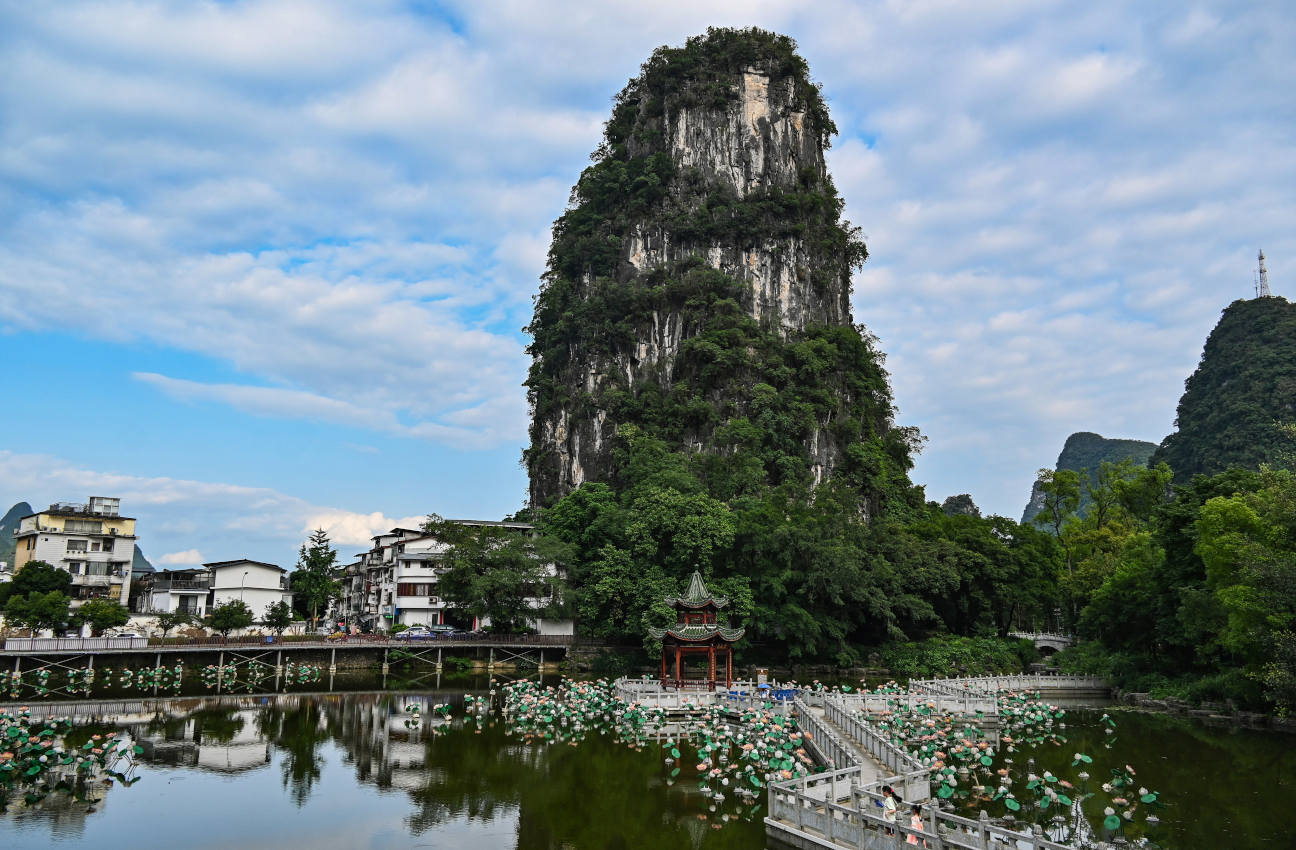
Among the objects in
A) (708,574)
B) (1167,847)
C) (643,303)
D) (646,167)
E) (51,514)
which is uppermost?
(646,167)

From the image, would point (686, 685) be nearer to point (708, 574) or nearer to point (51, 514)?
point (708, 574)

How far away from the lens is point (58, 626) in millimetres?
52812

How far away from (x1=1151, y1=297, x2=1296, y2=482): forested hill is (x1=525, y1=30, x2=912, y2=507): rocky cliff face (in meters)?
37.1

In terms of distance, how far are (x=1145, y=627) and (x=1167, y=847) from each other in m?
32.7

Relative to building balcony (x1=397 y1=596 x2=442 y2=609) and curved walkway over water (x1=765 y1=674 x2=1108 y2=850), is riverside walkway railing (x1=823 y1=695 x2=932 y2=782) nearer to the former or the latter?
curved walkway over water (x1=765 y1=674 x2=1108 y2=850)

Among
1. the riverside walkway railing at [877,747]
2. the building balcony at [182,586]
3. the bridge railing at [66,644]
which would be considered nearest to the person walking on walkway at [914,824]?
the riverside walkway railing at [877,747]

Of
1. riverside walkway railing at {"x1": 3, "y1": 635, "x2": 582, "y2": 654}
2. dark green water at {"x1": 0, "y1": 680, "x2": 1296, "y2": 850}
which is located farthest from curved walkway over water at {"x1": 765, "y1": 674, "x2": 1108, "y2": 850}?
riverside walkway railing at {"x1": 3, "y1": 635, "x2": 582, "y2": 654}

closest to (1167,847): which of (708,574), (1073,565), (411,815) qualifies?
(411,815)

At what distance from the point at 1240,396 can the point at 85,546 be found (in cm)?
11264

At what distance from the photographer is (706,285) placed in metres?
78.6

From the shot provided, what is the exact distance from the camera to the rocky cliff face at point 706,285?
74.2m

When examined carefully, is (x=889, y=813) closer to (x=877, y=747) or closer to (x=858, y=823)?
(x=858, y=823)

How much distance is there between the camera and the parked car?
56.4 meters

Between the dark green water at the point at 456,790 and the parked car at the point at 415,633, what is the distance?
19579mm
